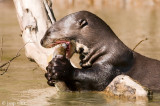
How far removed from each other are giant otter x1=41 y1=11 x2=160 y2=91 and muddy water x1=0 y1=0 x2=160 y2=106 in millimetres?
230

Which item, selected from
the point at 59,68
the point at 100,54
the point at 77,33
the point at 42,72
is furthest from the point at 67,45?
the point at 42,72

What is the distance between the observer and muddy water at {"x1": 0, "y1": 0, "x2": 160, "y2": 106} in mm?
5750

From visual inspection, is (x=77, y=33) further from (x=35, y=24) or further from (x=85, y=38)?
(x=35, y=24)

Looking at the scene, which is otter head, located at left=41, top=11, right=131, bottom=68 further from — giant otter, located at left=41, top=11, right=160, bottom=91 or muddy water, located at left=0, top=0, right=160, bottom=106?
muddy water, located at left=0, top=0, right=160, bottom=106

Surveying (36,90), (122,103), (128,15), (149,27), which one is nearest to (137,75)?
(122,103)

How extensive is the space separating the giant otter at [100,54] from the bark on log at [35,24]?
432mm

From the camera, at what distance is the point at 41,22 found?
7.03 metres

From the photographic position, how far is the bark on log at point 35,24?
6.75m

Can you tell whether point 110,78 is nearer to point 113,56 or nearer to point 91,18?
→ point 113,56

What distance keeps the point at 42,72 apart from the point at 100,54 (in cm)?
181

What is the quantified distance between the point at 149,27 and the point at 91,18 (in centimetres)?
787

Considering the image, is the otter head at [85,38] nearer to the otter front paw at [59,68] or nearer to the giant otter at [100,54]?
the giant otter at [100,54]

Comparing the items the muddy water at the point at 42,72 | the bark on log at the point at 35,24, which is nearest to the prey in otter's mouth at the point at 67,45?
the bark on log at the point at 35,24

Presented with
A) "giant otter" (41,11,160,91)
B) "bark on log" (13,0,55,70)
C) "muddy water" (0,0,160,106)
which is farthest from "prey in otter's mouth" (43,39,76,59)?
"muddy water" (0,0,160,106)
